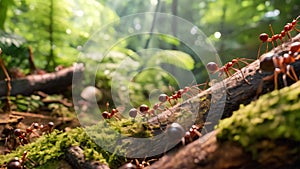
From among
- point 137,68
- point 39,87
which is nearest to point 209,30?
point 137,68

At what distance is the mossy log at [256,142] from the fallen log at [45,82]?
3.37m

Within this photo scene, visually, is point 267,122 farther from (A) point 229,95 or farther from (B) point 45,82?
(B) point 45,82

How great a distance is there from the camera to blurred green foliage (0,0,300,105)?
5.08 m

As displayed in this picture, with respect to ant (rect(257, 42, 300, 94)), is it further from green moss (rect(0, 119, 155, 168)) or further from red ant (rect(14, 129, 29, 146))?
red ant (rect(14, 129, 29, 146))

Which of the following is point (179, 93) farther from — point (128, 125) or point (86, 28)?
point (86, 28)

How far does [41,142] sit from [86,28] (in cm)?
393

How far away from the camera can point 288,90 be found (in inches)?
60.5

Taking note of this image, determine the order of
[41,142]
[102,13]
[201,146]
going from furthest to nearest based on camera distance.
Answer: [102,13] → [41,142] → [201,146]

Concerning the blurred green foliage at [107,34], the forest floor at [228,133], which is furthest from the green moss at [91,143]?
the blurred green foliage at [107,34]

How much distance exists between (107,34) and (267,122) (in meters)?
5.47

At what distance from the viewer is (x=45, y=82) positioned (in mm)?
4664

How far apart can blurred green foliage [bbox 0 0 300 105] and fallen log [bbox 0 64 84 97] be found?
398 mm

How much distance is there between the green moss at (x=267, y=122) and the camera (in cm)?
134

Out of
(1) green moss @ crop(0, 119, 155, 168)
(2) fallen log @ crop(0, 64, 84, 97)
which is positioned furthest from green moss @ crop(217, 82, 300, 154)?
(2) fallen log @ crop(0, 64, 84, 97)
